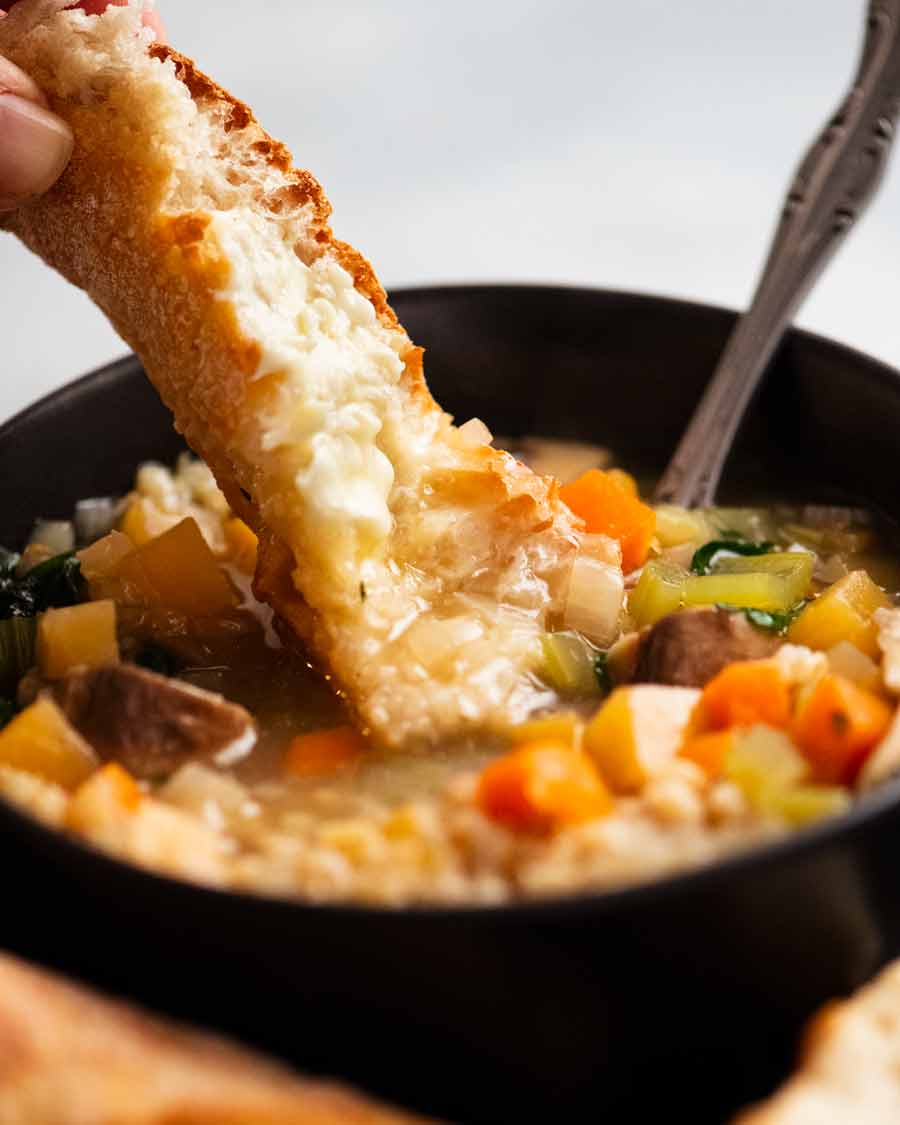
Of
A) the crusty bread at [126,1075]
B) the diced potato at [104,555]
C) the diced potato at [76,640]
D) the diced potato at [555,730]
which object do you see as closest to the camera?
the crusty bread at [126,1075]

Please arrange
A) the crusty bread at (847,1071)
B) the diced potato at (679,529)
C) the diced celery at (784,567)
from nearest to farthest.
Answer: the crusty bread at (847,1071) < the diced celery at (784,567) < the diced potato at (679,529)

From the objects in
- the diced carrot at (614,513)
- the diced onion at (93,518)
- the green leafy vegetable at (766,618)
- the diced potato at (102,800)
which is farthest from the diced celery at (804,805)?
the diced onion at (93,518)

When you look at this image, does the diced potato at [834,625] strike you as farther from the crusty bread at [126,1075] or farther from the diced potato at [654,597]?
the crusty bread at [126,1075]

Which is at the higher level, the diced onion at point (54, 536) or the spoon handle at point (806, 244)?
the spoon handle at point (806, 244)

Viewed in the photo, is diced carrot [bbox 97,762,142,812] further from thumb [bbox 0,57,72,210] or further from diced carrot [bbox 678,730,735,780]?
thumb [bbox 0,57,72,210]

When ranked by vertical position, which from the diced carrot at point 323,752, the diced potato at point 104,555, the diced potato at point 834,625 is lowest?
the diced potato at point 104,555

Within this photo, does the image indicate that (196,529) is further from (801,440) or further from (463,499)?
(801,440)

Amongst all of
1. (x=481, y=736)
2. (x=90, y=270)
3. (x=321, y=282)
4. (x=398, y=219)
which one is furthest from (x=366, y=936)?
(x=398, y=219)
